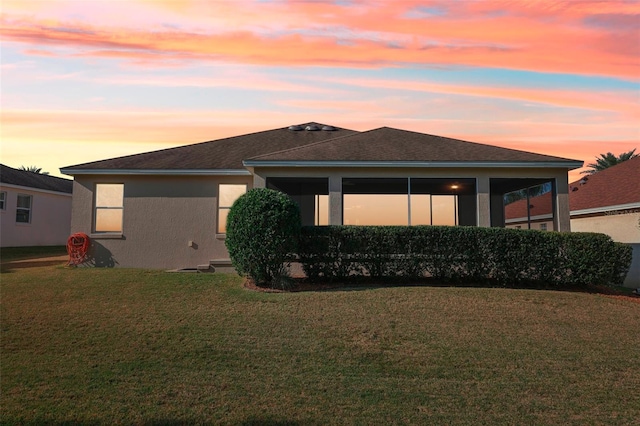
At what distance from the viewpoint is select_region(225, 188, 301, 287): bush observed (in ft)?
33.7

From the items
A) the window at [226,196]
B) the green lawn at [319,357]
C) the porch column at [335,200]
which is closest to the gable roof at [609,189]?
the green lawn at [319,357]

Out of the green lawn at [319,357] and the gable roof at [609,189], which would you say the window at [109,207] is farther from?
the gable roof at [609,189]

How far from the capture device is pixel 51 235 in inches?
952

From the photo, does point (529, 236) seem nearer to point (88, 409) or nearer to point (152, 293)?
point (152, 293)

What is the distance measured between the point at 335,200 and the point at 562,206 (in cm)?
691

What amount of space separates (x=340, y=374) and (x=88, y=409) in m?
3.13

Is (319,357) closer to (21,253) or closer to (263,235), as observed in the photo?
(263,235)

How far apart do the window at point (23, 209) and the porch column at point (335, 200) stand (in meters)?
18.2

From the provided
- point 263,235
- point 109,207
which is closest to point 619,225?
point 263,235

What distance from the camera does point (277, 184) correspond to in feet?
52.5

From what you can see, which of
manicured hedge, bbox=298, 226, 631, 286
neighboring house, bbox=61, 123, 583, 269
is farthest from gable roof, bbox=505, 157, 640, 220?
manicured hedge, bbox=298, 226, 631, 286

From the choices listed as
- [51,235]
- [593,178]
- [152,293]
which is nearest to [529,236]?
[152,293]

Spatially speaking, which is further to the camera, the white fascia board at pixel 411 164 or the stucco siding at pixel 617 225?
the stucco siding at pixel 617 225

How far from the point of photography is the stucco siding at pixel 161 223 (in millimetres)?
14453
